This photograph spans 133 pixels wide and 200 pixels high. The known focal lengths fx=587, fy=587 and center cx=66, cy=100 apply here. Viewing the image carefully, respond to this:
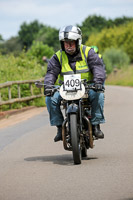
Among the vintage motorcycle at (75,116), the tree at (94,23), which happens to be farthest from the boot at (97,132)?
the tree at (94,23)

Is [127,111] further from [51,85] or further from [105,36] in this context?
[105,36]

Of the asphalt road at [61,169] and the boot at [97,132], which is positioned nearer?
the asphalt road at [61,169]

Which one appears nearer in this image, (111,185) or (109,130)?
(111,185)

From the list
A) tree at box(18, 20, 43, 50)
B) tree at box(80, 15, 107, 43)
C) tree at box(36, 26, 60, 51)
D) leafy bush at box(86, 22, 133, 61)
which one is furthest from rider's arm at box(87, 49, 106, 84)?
tree at box(18, 20, 43, 50)

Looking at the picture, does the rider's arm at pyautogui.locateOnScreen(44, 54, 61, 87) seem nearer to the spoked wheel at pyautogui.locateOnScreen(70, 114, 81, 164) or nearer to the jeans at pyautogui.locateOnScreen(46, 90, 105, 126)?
the jeans at pyautogui.locateOnScreen(46, 90, 105, 126)

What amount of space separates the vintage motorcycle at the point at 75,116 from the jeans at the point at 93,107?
4.0 inches

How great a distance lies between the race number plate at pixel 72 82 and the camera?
7.89m

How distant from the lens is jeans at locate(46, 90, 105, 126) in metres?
8.22

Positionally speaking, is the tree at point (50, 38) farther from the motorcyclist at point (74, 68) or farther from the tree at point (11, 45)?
the motorcyclist at point (74, 68)

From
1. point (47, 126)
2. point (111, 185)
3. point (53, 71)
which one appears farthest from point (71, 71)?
point (47, 126)

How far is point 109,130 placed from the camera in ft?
40.8

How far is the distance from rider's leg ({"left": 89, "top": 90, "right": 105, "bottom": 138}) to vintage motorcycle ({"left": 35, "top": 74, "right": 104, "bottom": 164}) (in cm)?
10

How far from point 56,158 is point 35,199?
298cm

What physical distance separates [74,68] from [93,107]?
0.61 m
